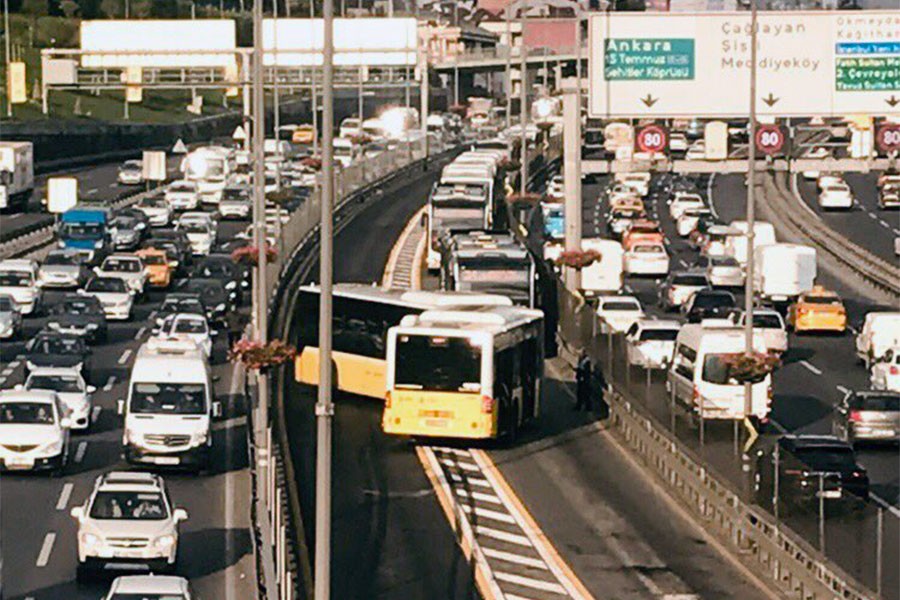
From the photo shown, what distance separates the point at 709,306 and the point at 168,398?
28.7m

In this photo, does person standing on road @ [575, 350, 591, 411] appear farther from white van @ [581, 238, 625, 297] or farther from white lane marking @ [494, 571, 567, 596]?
white van @ [581, 238, 625, 297]

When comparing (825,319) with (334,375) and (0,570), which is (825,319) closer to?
(334,375)

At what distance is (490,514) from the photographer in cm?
4209

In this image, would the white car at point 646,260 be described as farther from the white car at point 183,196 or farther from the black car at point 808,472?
the black car at point 808,472

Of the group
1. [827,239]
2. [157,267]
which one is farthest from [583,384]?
[827,239]

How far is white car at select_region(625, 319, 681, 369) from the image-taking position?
58875 millimetres

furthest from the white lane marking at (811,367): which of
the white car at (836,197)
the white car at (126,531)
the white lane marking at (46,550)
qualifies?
the white car at (836,197)

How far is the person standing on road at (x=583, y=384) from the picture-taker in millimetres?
53875

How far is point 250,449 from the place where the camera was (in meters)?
45.5

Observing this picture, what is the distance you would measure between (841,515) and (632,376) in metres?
19.9

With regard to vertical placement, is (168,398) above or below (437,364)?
below

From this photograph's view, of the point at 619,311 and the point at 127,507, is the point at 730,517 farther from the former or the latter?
the point at 619,311

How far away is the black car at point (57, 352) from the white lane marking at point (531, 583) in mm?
21069

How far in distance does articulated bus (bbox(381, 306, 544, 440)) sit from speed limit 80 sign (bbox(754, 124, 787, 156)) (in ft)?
83.6
